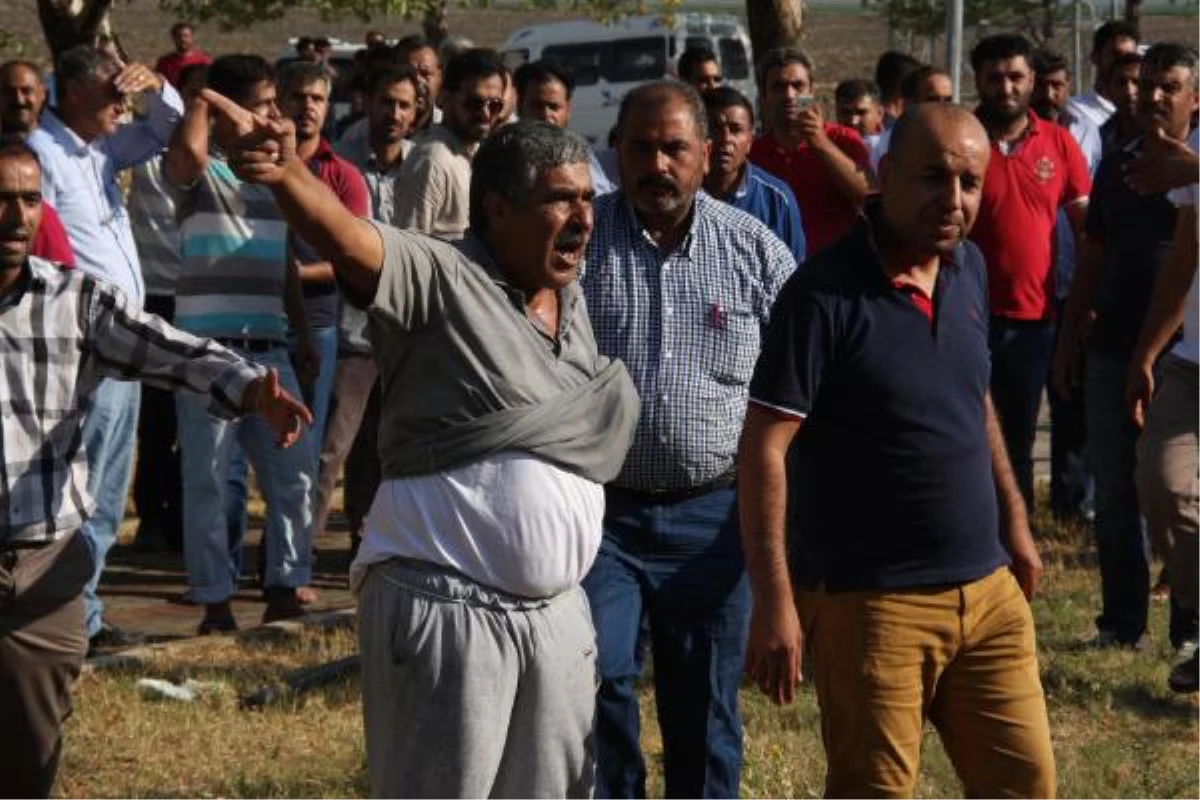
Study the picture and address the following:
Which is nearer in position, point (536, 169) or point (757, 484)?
point (536, 169)

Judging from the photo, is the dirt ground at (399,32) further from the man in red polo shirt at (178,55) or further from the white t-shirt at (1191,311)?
the white t-shirt at (1191,311)

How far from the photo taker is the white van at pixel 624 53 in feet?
126

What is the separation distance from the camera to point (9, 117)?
395 inches

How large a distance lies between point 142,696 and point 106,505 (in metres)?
0.92

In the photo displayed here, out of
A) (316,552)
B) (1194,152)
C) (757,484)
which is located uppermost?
(1194,152)

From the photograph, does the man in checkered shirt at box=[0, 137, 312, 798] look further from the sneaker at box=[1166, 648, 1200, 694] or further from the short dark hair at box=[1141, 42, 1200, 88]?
the short dark hair at box=[1141, 42, 1200, 88]

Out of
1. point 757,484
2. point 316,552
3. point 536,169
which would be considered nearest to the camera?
point 536,169

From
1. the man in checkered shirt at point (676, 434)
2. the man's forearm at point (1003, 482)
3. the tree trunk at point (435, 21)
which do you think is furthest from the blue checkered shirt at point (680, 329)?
the tree trunk at point (435, 21)

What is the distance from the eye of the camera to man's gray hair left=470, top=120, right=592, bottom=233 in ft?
16.0

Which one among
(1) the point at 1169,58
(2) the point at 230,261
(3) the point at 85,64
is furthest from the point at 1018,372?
(3) the point at 85,64

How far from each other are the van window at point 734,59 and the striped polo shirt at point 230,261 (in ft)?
97.1

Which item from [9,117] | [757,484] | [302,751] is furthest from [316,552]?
[757,484]

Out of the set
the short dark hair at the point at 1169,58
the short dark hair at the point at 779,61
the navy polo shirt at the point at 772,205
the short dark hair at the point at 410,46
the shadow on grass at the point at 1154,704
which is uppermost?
the short dark hair at the point at 1169,58

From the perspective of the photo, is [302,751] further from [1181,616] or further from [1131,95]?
[1131,95]
